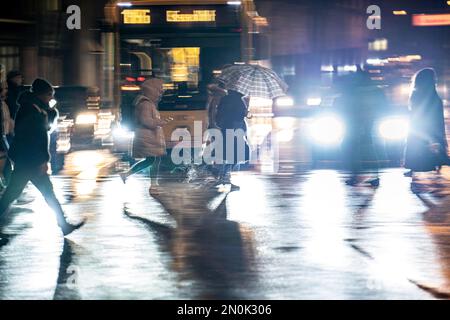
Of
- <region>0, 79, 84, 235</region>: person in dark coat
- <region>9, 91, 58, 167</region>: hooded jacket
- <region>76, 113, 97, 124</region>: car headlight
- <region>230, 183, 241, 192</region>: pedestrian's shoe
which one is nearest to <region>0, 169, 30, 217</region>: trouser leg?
<region>0, 79, 84, 235</region>: person in dark coat

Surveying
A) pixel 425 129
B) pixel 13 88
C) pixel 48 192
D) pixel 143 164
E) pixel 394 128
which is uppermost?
pixel 13 88

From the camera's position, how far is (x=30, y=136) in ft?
38.0

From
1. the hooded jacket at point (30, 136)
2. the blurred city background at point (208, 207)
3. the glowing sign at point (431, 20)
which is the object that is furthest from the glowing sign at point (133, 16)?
the glowing sign at point (431, 20)

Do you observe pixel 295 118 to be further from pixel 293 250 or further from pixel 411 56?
pixel 293 250

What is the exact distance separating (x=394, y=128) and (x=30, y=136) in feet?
47.6

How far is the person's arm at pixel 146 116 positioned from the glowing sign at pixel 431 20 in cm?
2870

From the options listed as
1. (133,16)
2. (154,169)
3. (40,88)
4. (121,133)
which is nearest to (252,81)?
(154,169)

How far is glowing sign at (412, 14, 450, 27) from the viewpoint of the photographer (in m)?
42.4

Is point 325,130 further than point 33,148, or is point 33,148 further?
point 325,130

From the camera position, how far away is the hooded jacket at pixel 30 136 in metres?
11.6

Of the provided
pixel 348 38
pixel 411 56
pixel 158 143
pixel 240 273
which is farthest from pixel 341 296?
pixel 348 38

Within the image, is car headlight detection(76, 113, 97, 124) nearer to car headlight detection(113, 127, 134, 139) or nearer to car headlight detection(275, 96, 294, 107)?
car headlight detection(113, 127, 134, 139)

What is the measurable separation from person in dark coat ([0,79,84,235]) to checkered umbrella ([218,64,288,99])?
5.76 metres

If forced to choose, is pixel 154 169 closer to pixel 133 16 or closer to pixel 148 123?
pixel 148 123
